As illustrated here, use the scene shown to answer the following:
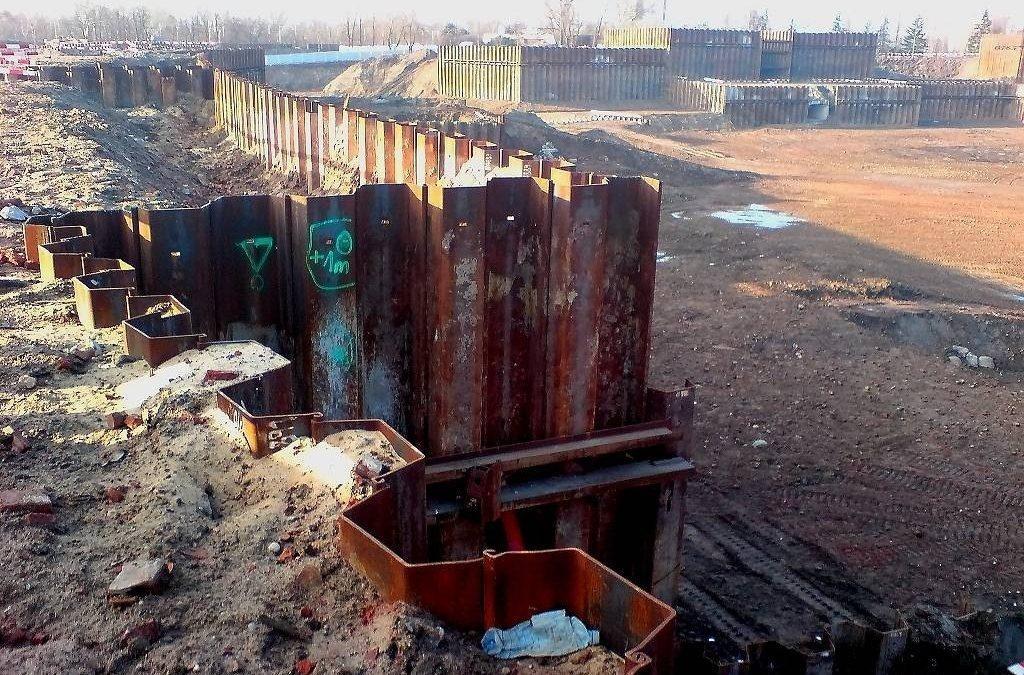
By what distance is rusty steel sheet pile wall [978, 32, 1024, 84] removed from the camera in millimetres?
70188

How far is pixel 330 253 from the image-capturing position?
304 inches

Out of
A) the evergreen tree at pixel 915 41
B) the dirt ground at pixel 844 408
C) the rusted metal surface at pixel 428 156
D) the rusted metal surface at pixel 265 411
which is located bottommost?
the dirt ground at pixel 844 408

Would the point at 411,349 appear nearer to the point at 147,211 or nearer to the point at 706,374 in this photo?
the point at 147,211

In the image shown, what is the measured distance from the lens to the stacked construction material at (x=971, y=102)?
60.1 m

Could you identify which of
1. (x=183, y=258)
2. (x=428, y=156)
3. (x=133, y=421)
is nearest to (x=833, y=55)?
(x=428, y=156)

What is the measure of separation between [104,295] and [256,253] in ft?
4.15

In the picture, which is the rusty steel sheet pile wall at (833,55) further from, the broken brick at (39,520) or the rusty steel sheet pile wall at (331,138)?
the broken brick at (39,520)

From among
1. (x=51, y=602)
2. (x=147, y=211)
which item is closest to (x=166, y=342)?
(x=147, y=211)

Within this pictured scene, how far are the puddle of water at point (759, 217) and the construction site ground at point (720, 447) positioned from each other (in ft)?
1.38

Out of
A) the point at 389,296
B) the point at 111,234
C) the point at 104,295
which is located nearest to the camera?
the point at 104,295

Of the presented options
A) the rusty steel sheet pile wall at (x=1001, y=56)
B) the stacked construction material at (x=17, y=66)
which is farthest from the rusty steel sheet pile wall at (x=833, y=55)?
the stacked construction material at (x=17, y=66)

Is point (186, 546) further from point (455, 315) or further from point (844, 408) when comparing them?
point (844, 408)

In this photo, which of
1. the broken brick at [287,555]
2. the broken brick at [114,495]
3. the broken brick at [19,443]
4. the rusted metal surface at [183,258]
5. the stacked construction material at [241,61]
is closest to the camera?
the broken brick at [287,555]

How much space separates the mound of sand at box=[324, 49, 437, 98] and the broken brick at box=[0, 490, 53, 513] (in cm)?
5734
